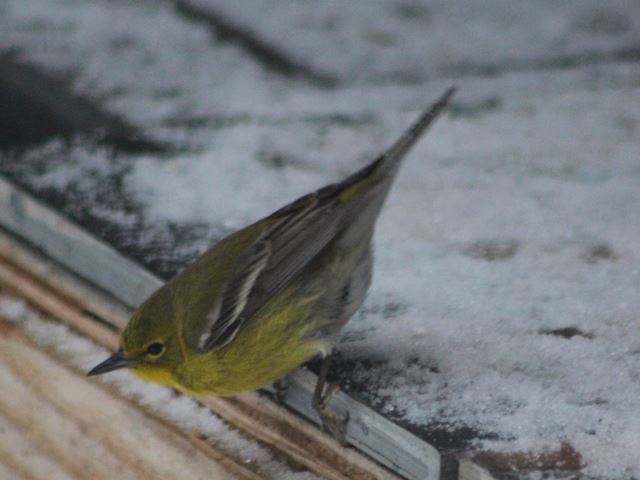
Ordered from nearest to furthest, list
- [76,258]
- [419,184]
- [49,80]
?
[76,258] → [419,184] → [49,80]

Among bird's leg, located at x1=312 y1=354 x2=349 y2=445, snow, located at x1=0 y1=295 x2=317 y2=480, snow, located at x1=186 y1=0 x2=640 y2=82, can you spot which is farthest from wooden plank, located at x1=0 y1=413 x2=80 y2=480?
snow, located at x1=186 y1=0 x2=640 y2=82

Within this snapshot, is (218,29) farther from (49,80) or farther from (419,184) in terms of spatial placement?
(419,184)

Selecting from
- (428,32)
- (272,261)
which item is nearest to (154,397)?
(272,261)

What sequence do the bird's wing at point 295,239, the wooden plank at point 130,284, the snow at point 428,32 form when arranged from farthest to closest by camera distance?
the snow at point 428,32, the bird's wing at point 295,239, the wooden plank at point 130,284

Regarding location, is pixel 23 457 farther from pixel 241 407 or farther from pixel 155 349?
pixel 241 407

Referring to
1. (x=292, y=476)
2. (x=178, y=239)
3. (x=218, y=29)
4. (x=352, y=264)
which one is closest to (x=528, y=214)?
(x=352, y=264)

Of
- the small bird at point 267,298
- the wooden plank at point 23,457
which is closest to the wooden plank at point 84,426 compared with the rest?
the wooden plank at point 23,457

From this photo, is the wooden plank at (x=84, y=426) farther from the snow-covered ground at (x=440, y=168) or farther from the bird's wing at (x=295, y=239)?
the snow-covered ground at (x=440, y=168)
